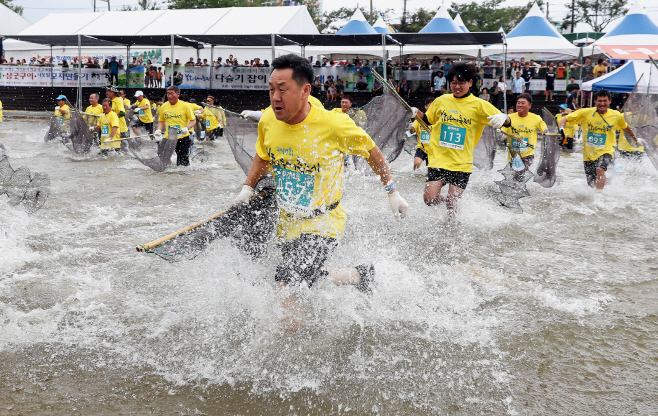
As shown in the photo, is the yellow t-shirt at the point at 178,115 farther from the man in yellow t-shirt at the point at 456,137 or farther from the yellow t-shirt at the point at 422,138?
the man in yellow t-shirt at the point at 456,137

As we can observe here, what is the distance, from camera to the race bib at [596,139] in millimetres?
8320

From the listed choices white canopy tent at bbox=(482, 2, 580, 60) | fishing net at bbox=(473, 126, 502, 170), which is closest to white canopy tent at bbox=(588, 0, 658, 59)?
white canopy tent at bbox=(482, 2, 580, 60)

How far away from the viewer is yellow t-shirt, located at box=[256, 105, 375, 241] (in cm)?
329

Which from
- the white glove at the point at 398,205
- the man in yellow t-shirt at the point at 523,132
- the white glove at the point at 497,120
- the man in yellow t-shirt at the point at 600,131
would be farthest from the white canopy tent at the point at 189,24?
the white glove at the point at 398,205

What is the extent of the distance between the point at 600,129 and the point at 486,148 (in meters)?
1.62

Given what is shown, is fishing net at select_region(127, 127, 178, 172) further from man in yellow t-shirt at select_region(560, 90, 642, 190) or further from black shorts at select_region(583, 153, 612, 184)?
black shorts at select_region(583, 153, 612, 184)

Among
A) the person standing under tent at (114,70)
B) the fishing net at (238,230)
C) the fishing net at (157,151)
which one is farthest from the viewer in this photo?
the person standing under tent at (114,70)

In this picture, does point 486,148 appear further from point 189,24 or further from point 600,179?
point 189,24

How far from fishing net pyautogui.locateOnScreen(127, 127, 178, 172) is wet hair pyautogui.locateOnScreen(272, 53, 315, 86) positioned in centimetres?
743

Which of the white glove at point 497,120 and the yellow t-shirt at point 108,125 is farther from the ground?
the white glove at point 497,120

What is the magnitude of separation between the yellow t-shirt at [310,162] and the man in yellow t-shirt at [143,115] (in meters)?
12.4

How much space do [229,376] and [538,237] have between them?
4352 millimetres

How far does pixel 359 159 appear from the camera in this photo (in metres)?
10.6

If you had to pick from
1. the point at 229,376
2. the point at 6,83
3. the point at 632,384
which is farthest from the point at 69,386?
the point at 6,83
